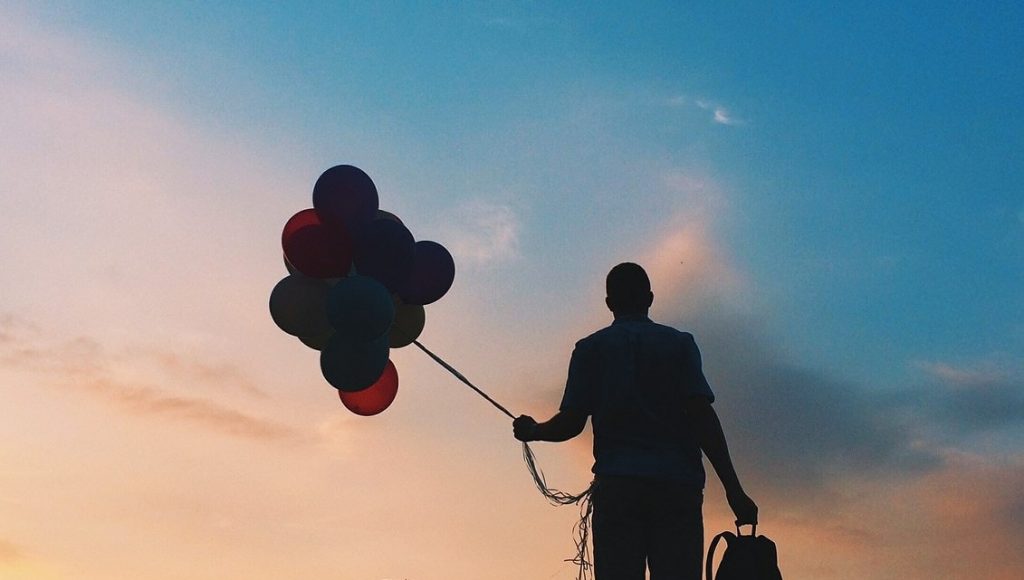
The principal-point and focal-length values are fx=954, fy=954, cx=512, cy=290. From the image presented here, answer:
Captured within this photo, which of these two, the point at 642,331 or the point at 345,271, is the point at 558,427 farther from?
the point at 345,271

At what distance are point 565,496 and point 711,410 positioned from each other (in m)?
1.23

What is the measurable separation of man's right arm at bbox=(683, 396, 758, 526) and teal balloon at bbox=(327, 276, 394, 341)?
2077 mm

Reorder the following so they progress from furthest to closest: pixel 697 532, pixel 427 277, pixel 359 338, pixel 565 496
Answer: pixel 427 277 → pixel 359 338 → pixel 565 496 → pixel 697 532

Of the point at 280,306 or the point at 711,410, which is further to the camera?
the point at 280,306

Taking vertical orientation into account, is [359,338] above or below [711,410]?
above

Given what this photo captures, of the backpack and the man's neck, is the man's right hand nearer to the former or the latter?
the backpack

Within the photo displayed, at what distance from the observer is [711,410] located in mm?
3855

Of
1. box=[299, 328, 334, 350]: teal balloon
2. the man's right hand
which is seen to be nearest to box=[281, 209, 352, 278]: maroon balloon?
box=[299, 328, 334, 350]: teal balloon

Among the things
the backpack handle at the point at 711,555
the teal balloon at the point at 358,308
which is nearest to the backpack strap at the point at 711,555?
the backpack handle at the point at 711,555

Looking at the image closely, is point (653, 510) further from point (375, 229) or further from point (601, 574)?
point (375, 229)

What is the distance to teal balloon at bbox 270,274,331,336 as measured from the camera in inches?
220

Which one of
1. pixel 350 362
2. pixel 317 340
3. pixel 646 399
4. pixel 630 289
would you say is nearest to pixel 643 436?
pixel 646 399

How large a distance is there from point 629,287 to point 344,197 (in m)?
2.22

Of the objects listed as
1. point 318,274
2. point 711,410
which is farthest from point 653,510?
point 318,274
